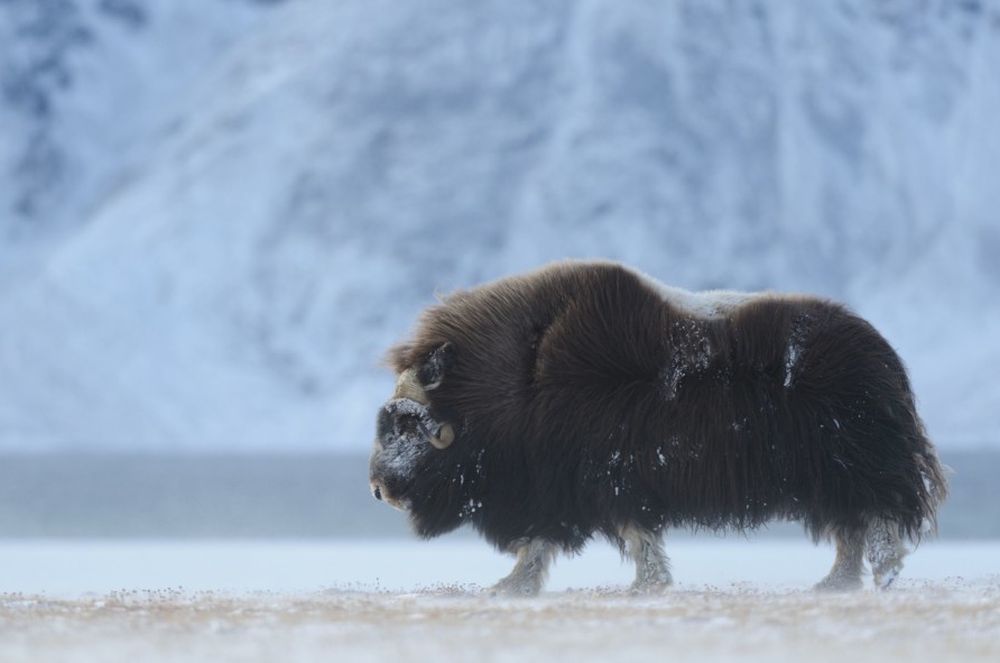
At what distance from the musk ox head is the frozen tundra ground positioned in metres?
0.42

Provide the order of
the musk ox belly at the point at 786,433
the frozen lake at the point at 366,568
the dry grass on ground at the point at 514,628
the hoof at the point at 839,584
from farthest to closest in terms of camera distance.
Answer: the frozen lake at the point at 366,568, the hoof at the point at 839,584, the musk ox belly at the point at 786,433, the dry grass on ground at the point at 514,628

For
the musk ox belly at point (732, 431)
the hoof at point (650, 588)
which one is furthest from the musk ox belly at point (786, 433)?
the hoof at point (650, 588)

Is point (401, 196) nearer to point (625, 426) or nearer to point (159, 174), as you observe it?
point (159, 174)

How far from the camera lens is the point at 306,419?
3784cm

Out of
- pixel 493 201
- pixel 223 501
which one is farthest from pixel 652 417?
pixel 493 201

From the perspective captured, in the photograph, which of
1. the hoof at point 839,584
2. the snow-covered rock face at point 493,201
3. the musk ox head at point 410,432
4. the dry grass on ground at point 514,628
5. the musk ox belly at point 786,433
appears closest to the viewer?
the dry grass on ground at point 514,628

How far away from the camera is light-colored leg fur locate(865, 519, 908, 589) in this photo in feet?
18.4

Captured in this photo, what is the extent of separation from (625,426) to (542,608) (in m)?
1.06

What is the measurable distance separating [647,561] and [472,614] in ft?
4.15

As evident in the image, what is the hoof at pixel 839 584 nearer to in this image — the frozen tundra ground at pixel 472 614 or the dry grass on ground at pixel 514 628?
the frozen tundra ground at pixel 472 614

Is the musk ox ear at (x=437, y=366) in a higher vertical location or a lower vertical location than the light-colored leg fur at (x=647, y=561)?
higher

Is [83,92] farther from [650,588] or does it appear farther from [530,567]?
[650,588]

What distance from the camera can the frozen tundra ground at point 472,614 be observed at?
362cm

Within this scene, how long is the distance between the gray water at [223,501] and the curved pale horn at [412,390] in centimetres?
740
